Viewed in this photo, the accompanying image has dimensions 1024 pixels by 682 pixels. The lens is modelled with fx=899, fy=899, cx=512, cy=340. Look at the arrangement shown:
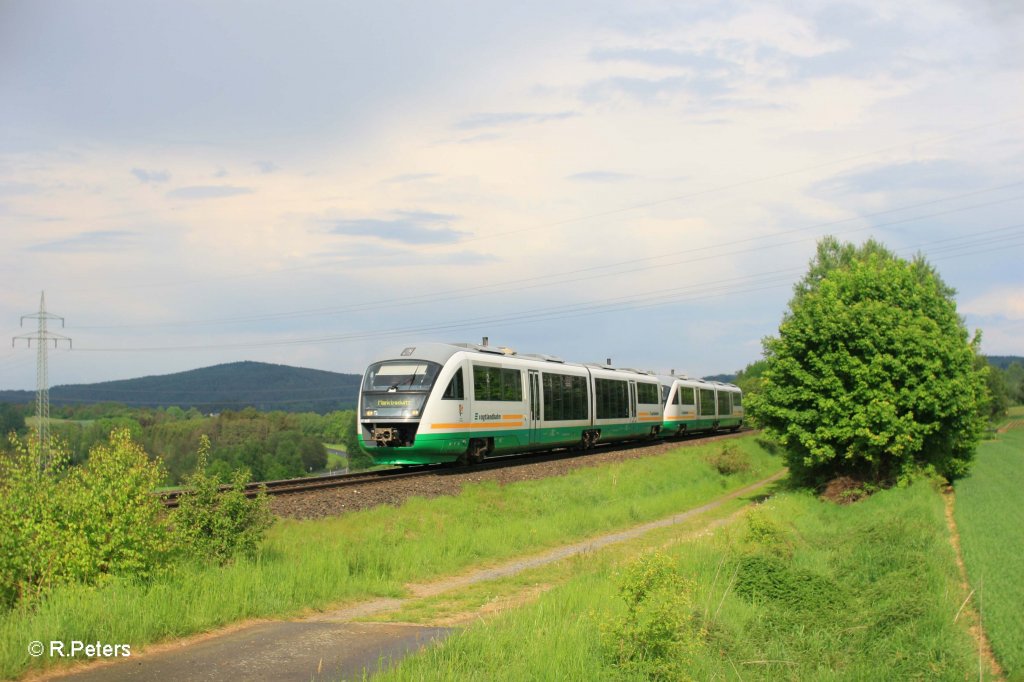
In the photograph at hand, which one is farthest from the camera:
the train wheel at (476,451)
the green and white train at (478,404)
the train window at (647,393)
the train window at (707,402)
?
the train window at (707,402)

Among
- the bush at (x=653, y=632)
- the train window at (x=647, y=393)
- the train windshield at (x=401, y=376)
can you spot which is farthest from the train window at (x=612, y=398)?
the bush at (x=653, y=632)

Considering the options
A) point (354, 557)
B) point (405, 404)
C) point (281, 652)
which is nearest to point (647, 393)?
point (405, 404)

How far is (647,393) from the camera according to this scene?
43.8 metres

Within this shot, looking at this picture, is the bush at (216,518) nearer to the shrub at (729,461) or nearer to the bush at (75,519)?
the bush at (75,519)

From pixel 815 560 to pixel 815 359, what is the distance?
1111 cm

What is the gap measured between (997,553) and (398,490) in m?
12.0

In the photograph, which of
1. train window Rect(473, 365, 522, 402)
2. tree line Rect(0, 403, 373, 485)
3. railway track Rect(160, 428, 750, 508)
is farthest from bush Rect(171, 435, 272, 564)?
tree line Rect(0, 403, 373, 485)

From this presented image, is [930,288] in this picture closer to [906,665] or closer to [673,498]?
[673,498]

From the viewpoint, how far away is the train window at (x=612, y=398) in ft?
122

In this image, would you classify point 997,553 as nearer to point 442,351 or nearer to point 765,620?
point 765,620

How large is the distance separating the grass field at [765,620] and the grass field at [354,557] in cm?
286

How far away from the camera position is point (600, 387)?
1471 inches

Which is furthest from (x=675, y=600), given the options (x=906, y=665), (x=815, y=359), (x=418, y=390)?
(x=815, y=359)

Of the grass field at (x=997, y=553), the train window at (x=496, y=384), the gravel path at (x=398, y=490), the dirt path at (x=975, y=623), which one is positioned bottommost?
the dirt path at (x=975, y=623)
